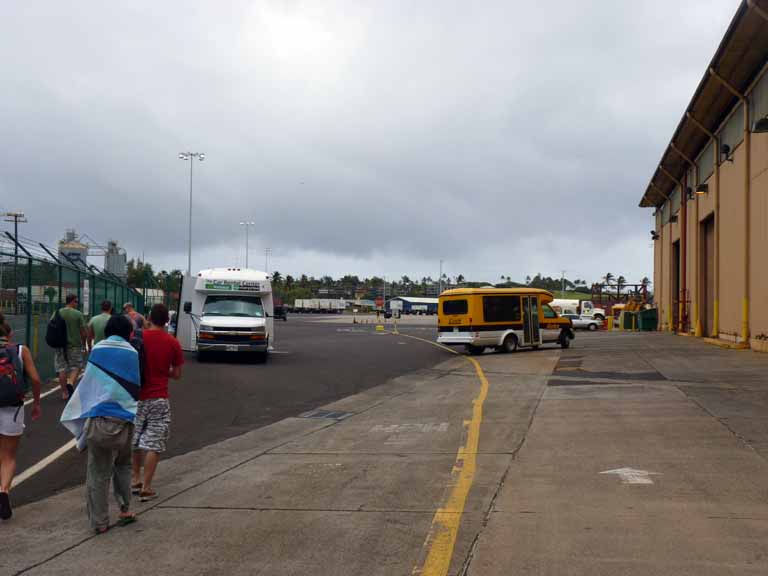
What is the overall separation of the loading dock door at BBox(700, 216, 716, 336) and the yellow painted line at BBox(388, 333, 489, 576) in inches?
1067

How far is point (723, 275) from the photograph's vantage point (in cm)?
2953

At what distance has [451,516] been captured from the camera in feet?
20.3

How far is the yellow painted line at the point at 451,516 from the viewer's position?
5.00 metres

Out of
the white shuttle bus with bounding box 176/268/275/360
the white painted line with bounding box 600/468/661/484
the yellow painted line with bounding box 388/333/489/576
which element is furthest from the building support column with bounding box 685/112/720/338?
the white painted line with bounding box 600/468/661/484

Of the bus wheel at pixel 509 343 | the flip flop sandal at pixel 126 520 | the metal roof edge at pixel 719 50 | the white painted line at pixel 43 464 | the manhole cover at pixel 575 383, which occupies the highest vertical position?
the metal roof edge at pixel 719 50

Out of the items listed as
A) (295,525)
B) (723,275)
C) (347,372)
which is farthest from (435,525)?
(723,275)

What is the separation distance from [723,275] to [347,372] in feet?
55.4

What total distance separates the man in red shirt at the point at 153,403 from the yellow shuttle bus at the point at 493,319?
20.9 meters

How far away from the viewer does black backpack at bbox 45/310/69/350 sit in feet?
43.8

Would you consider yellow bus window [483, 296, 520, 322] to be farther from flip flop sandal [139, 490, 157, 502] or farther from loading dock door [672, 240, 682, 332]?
flip flop sandal [139, 490, 157, 502]

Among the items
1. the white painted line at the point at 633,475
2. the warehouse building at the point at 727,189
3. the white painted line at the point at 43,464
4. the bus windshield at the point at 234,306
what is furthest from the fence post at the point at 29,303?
the warehouse building at the point at 727,189

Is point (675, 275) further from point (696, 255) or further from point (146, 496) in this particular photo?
point (146, 496)

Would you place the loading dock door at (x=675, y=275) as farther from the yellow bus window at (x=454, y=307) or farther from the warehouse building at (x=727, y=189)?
the yellow bus window at (x=454, y=307)

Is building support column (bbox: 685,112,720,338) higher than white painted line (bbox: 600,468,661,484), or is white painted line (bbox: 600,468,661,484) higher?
building support column (bbox: 685,112,720,338)
